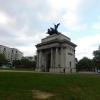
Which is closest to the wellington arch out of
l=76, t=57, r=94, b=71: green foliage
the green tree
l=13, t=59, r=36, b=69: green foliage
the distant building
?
the green tree

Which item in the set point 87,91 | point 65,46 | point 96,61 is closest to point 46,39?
point 65,46

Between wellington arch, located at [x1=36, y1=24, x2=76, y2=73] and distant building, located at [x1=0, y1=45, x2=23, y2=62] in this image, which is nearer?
wellington arch, located at [x1=36, y1=24, x2=76, y2=73]

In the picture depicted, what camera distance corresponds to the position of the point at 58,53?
5653cm

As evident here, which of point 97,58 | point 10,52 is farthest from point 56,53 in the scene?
point 10,52

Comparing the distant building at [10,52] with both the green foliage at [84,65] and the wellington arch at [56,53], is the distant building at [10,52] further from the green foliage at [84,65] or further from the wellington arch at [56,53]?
the wellington arch at [56,53]

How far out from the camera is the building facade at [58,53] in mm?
55469

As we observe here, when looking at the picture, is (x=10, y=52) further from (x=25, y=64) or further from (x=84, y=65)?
(x=84, y=65)

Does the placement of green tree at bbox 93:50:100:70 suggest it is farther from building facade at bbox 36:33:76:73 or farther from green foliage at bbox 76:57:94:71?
building facade at bbox 36:33:76:73

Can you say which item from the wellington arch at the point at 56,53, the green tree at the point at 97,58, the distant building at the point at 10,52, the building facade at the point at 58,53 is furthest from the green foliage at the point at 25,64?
the distant building at the point at 10,52

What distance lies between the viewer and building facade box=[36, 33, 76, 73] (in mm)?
55469

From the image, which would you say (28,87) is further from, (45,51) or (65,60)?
(45,51)

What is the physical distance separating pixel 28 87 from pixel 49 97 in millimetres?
3045

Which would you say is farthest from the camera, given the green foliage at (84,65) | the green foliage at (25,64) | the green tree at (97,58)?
→ the green foliage at (25,64)

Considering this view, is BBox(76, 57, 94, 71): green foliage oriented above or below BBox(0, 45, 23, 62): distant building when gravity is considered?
below
